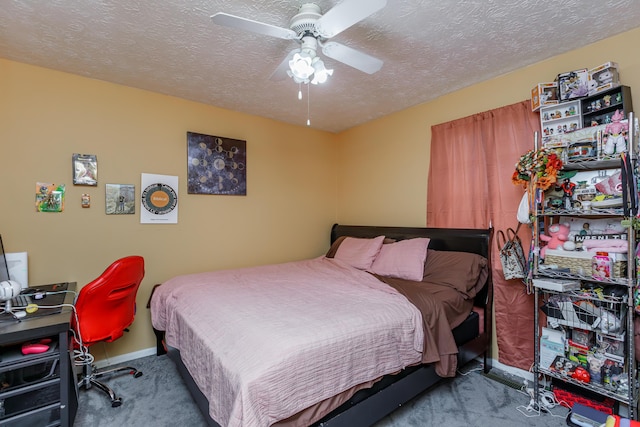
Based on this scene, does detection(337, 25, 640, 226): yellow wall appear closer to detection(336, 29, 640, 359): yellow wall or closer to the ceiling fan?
detection(336, 29, 640, 359): yellow wall

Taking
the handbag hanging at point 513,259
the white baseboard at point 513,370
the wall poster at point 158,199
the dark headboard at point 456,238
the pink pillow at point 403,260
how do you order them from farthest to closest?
the wall poster at point 158,199, the pink pillow at point 403,260, the dark headboard at point 456,238, the white baseboard at point 513,370, the handbag hanging at point 513,259

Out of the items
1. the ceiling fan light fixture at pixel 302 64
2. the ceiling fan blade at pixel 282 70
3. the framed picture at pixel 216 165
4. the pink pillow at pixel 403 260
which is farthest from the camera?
the framed picture at pixel 216 165

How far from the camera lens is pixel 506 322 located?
2459mm

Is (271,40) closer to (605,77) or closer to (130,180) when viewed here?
(130,180)

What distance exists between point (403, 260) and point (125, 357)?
2728 millimetres

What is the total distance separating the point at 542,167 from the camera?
6.46 feet

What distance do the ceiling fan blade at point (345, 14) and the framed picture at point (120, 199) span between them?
2.28m

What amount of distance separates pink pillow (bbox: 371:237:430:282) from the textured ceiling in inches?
58.5

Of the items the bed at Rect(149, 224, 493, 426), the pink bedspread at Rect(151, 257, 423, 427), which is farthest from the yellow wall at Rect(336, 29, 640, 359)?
the pink bedspread at Rect(151, 257, 423, 427)

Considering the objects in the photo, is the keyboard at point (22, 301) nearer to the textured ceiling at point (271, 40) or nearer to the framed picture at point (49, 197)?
the framed picture at point (49, 197)

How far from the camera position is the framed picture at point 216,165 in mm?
3100

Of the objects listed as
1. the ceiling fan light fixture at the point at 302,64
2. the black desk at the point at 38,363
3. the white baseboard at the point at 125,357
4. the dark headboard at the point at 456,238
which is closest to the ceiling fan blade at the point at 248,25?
the ceiling fan light fixture at the point at 302,64

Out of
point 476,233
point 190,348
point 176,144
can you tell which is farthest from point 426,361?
point 176,144

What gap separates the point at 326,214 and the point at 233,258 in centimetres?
145
